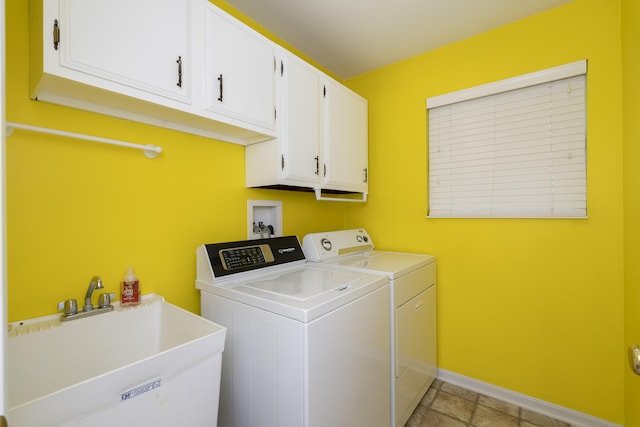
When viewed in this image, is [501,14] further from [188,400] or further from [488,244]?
[188,400]

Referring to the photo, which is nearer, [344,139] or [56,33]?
[56,33]

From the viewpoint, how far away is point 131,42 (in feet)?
3.51

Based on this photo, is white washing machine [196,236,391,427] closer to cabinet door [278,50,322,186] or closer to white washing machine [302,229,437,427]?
white washing machine [302,229,437,427]

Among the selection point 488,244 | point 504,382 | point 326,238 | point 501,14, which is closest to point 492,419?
point 504,382

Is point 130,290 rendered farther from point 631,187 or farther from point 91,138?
point 631,187

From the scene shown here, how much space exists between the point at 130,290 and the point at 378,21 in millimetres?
Answer: 2179

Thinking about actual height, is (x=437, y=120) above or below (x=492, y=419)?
above

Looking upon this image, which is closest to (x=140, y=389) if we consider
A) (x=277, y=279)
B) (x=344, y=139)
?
(x=277, y=279)

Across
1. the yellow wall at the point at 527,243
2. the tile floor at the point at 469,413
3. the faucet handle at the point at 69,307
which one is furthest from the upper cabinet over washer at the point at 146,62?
the tile floor at the point at 469,413

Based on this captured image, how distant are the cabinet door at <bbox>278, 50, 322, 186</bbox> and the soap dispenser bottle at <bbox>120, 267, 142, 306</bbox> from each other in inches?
36.0

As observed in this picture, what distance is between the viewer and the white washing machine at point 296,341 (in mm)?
1063

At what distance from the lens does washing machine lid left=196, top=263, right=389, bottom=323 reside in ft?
3.61

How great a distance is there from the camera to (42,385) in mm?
971

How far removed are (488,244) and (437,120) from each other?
1033 millimetres
